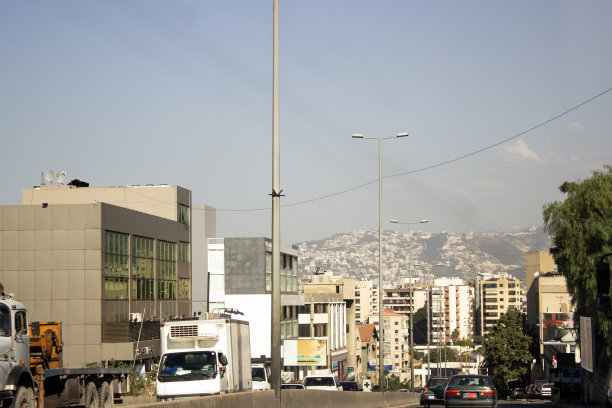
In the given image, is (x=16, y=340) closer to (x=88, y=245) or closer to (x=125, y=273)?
(x=88, y=245)

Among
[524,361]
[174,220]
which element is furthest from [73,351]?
[524,361]

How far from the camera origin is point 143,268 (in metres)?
62.5

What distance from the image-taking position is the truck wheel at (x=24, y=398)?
1503cm

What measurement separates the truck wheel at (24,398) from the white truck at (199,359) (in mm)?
8354

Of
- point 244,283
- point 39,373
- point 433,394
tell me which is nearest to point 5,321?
point 39,373

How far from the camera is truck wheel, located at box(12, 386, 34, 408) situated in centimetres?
1503

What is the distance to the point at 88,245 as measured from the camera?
54.7 metres

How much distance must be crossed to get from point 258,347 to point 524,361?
3763 centimetres

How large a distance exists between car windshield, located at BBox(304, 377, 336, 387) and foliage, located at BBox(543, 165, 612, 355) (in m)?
12.9

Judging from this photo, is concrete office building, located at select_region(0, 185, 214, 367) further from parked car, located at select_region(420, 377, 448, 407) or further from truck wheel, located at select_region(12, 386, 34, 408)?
truck wheel, located at select_region(12, 386, 34, 408)

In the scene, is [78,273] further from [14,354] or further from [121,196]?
[14,354]

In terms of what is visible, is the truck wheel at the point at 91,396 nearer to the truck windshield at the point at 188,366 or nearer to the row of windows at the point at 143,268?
the truck windshield at the point at 188,366

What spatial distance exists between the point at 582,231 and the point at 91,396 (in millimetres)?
26178

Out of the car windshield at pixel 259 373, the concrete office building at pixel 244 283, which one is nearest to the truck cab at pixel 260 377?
the car windshield at pixel 259 373
